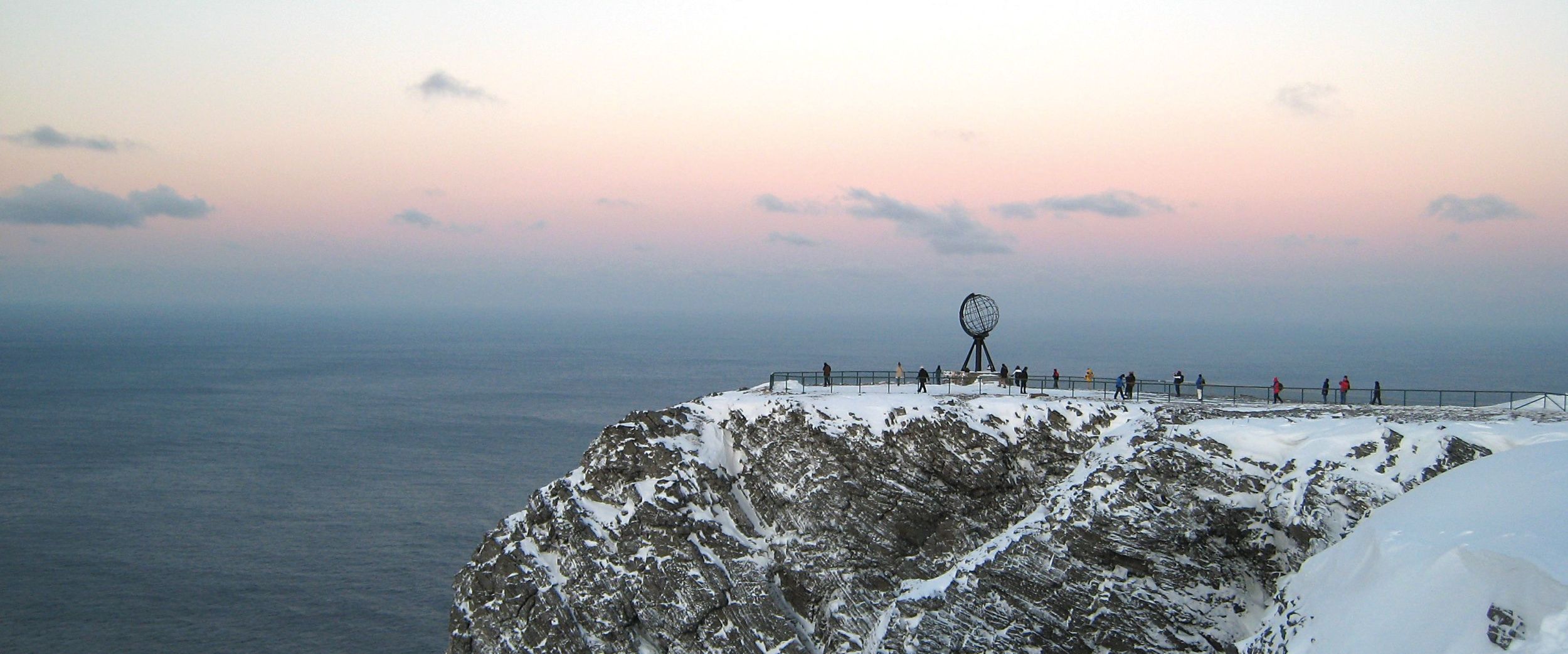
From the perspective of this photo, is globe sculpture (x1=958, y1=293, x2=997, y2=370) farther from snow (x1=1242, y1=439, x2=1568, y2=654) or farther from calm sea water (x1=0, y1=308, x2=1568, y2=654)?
calm sea water (x1=0, y1=308, x2=1568, y2=654)

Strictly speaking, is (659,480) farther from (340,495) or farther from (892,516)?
(340,495)

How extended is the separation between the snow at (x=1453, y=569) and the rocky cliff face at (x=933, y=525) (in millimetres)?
3340

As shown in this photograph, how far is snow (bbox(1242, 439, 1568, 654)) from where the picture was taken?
22.3 meters

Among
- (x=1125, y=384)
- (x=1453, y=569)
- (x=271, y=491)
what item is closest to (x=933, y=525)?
(x=1125, y=384)

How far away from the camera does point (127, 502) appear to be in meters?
71.4

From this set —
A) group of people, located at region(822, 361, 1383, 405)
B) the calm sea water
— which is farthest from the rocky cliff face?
the calm sea water

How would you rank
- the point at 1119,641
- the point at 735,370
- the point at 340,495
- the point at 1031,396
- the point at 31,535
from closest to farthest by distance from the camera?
the point at 1119,641 < the point at 1031,396 < the point at 31,535 < the point at 340,495 < the point at 735,370

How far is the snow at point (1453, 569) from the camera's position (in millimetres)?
22312

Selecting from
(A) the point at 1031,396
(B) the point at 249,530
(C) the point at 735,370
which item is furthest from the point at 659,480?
(C) the point at 735,370

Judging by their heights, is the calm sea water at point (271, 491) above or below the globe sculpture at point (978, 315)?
below

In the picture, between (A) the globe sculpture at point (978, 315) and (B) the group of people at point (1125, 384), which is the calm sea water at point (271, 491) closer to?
(B) the group of people at point (1125, 384)

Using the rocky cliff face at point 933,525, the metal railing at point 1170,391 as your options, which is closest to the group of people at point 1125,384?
the metal railing at point 1170,391

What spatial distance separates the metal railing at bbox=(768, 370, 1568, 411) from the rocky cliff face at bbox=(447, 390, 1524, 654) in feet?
11.8

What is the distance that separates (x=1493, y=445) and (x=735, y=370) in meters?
147
